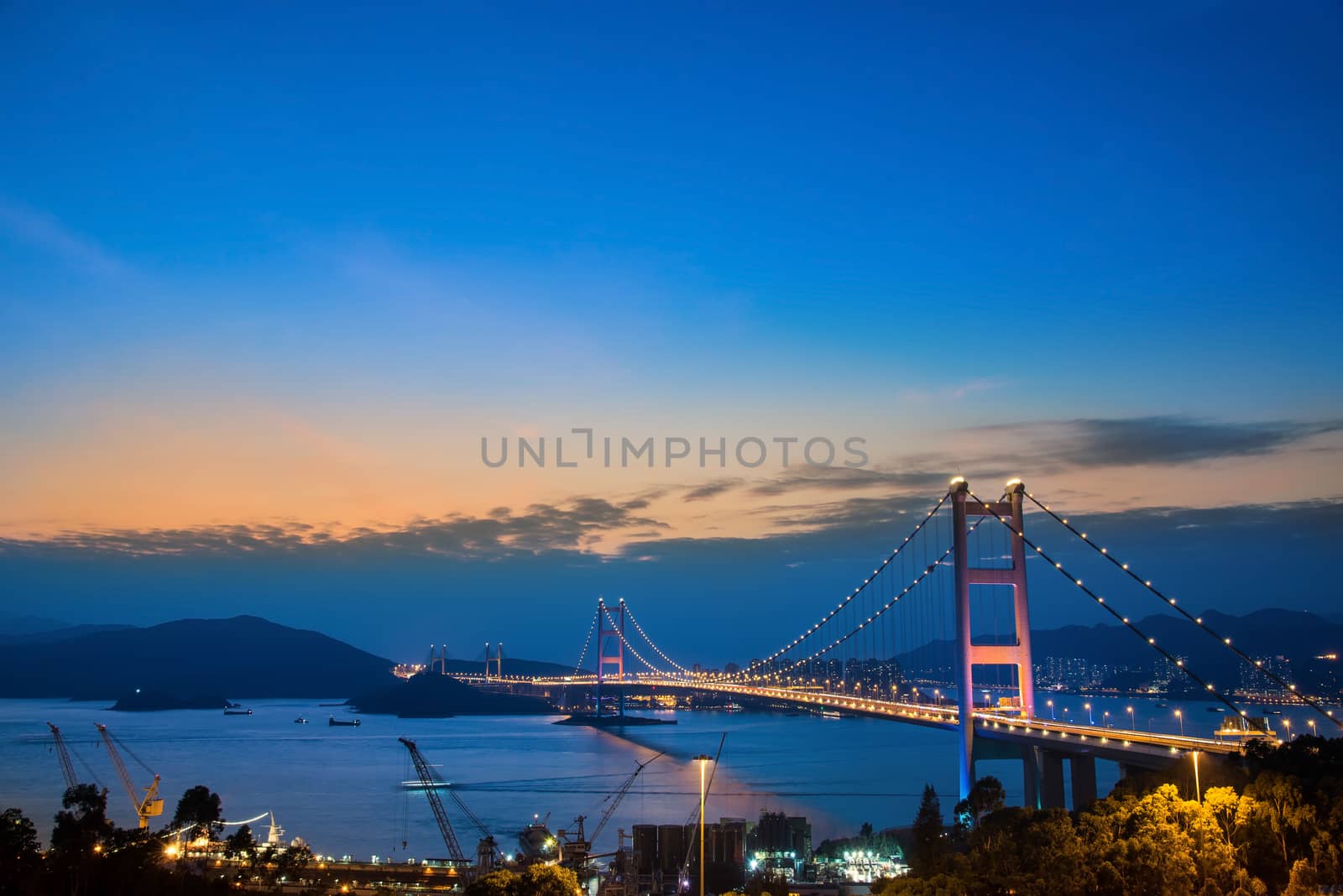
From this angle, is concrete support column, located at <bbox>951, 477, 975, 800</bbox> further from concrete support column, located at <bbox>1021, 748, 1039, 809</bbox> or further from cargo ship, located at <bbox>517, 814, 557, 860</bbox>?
cargo ship, located at <bbox>517, 814, 557, 860</bbox>

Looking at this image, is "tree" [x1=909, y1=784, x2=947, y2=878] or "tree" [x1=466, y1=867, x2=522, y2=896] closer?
"tree" [x1=466, y1=867, x2=522, y2=896]

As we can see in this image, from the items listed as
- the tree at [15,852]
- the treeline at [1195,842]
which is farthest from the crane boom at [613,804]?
the treeline at [1195,842]

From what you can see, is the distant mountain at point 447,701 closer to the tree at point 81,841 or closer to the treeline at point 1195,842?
the tree at point 81,841

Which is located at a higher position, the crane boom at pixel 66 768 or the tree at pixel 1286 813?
the tree at pixel 1286 813

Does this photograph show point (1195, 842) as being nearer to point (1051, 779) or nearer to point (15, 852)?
point (1051, 779)

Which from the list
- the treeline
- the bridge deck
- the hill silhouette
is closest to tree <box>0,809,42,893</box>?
the treeline

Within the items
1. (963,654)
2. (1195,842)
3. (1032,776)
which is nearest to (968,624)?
(963,654)

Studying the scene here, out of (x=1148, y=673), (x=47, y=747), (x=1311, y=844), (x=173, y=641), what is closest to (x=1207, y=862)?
(x=1311, y=844)
